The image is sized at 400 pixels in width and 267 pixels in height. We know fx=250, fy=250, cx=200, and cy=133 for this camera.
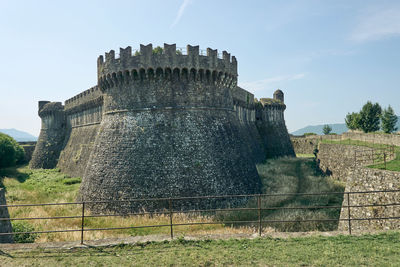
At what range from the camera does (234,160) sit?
18.0 meters

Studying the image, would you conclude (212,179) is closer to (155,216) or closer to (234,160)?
(234,160)

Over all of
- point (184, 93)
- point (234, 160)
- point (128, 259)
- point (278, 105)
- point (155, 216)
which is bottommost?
point (155, 216)

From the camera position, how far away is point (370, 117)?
51.1m

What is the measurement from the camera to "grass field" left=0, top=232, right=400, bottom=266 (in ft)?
21.0

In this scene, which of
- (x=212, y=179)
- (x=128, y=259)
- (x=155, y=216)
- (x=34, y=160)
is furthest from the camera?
(x=34, y=160)

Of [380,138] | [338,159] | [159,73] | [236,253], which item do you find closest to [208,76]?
[159,73]

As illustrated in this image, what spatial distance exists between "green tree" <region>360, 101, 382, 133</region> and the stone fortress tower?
1728 inches

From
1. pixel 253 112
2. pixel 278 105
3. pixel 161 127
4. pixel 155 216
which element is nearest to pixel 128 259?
pixel 155 216

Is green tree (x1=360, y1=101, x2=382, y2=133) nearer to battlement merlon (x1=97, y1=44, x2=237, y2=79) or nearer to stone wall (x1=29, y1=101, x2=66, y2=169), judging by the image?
battlement merlon (x1=97, y1=44, x2=237, y2=79)

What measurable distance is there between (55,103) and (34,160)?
386 inches

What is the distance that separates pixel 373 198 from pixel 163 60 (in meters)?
14.3

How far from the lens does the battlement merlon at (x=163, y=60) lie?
17234mm

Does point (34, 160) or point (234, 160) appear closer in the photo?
point (234, 160)

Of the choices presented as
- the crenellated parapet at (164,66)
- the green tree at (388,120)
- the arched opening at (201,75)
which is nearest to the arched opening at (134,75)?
the crenellated parapet at (164,66)
